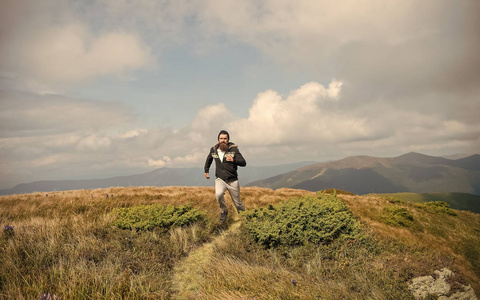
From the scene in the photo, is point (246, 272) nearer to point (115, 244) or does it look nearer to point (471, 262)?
point (115, 244)

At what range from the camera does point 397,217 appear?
32.1ft

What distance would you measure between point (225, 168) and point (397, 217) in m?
8.63

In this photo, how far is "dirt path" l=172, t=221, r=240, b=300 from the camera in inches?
140

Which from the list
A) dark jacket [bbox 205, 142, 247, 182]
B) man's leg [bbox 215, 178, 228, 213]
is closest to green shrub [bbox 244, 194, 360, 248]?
man's leg [bbox 215, 178, 228, 213]

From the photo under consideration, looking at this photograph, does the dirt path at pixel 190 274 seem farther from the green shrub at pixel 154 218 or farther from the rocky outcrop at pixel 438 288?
the rocky outcrop at pixel 438 288

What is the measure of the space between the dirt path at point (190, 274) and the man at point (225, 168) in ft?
7.33

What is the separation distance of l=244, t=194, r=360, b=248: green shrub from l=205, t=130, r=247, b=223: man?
5.18 feet

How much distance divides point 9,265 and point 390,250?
795 centimetres

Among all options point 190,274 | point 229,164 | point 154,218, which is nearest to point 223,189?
point 229,164

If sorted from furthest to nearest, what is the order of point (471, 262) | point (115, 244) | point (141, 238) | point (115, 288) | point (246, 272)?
point (471, 262) → point (141, 238) → point (115, 244) → point (246, 272) → point (115, 288)

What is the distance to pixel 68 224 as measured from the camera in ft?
19.3

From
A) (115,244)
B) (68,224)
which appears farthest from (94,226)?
(115,244)

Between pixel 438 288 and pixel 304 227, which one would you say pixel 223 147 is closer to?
pixel 304 227

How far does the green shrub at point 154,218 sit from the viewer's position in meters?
5.96
